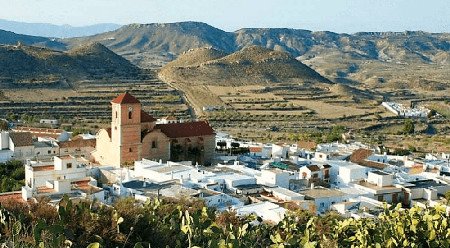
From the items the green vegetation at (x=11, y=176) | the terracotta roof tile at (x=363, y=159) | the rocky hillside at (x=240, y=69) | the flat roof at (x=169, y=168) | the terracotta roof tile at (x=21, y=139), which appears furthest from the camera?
the rocky hillside at (x=240, y=69)

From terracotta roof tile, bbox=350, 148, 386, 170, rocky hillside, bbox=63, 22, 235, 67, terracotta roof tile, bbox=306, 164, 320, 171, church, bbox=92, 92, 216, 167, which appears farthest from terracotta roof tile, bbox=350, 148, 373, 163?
rocky hillside, bbox=63, 22, 235, 67

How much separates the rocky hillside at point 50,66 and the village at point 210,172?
122ft

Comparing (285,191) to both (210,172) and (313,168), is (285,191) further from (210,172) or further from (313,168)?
(313,168)

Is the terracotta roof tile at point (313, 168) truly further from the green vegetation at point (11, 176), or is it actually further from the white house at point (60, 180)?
the green vegetation at point (11, 176)

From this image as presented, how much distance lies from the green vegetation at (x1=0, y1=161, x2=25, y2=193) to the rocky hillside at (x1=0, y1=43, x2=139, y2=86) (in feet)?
138

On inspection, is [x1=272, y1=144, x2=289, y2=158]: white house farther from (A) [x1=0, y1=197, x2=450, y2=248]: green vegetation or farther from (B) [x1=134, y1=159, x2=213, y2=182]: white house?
(A) [x1=0, y1=197, x2=450, y2=248]: green vegetation

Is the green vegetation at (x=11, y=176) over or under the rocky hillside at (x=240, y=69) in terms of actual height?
under

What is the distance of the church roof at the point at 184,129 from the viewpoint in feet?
111

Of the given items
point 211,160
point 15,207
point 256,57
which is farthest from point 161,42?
point 15,207

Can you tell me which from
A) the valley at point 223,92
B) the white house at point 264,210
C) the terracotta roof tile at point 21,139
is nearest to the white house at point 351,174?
the white house at point 264,210

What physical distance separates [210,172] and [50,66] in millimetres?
57356

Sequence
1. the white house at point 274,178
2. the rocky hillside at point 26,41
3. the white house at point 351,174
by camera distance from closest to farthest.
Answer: the white house at point 274,178 → the white house at point 351,174 → the rocky hillside at point 26,41

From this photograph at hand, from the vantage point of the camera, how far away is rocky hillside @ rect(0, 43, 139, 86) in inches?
2943

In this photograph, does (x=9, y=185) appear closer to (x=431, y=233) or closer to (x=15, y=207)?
(x=15, y=207)
